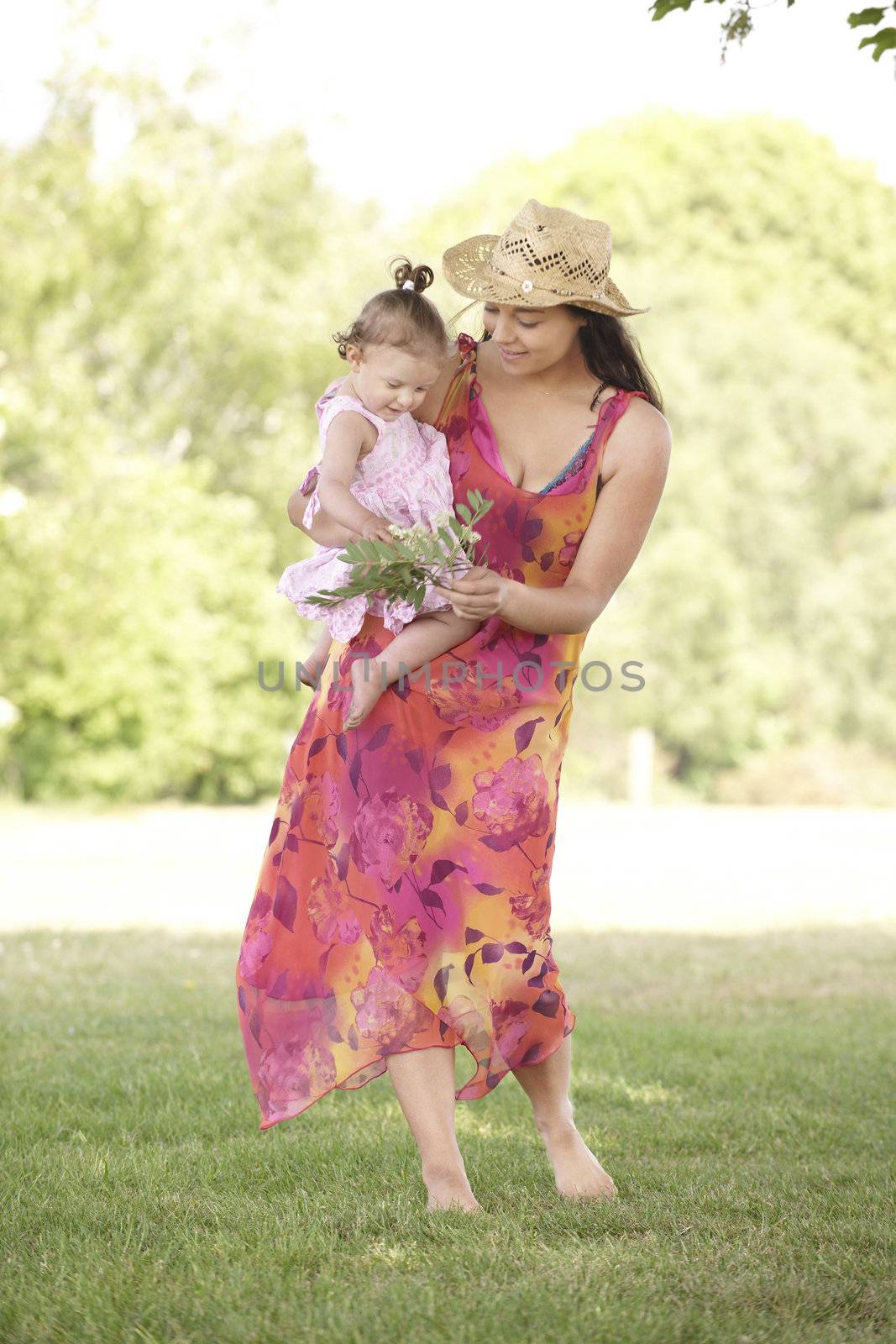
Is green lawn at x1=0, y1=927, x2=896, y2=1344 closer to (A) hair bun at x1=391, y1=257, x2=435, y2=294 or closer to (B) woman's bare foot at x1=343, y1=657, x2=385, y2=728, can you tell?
(B) woman's bare foot at x1=343, y1=657, x2=385, y2=728

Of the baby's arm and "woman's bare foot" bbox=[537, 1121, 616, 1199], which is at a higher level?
the baby's arm

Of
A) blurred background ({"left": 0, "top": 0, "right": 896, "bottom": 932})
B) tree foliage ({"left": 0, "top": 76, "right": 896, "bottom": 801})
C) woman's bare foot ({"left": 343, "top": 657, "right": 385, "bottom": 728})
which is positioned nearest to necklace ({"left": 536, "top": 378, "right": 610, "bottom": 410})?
woman's bare foot ({"left": 343, "top": 657, "right": 385, "bottom": 728})

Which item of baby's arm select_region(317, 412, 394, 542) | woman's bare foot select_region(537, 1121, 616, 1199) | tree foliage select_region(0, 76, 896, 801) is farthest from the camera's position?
tree foliage select_region(0, 76, 896, 801)

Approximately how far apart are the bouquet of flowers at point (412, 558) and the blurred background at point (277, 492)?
19.3 feet

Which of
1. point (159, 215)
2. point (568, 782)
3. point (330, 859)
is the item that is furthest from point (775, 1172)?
point (568, 782)

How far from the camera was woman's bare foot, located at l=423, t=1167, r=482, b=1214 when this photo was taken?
3105 mm

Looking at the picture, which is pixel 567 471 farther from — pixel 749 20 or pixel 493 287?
pixel 749 20

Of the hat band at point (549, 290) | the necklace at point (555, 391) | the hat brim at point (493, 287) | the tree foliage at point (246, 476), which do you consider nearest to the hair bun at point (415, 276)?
the hat brim at point (493, 287)

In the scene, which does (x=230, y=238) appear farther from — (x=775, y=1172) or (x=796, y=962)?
(x=775, y=1172)

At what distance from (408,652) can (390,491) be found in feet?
1.12

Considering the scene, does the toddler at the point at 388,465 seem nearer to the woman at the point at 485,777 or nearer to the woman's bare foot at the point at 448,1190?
the woman at the point at 485,777

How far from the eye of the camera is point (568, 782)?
74.3 feet

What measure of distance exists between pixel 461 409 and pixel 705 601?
19.9m

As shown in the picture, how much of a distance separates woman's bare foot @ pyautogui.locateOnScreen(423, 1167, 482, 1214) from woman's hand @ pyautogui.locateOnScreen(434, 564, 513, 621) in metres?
1.15
